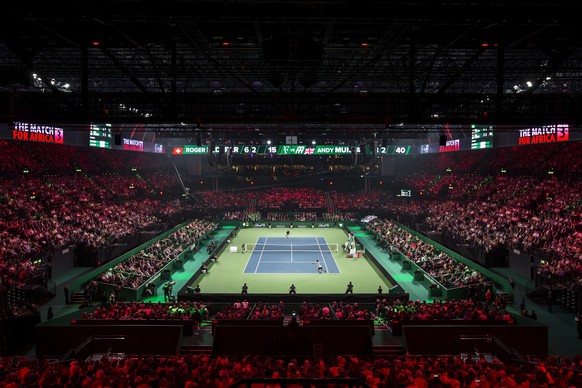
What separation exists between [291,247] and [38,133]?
23.1 m

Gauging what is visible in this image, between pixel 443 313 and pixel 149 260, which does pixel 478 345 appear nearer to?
pixel 443 313

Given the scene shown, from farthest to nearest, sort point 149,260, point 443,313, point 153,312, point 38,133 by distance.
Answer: point 38,133 < point 149,260 < point 153,312 < point 443,313

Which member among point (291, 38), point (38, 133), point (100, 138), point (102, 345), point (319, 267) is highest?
point (100, 138)

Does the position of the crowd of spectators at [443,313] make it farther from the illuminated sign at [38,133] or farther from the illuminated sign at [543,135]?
the illuminated sign at [38,133]

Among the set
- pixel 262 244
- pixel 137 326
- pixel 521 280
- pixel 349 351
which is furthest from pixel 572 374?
pixel 262 244

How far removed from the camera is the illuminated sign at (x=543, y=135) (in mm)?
33594

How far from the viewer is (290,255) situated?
3841cm

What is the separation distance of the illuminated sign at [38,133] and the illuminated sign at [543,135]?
1416 inches

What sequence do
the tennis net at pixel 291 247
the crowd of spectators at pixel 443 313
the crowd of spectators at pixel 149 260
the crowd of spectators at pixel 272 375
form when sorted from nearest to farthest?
the crowd of spectators at pixel 272 375, the crowd of spectators at pixel 443 313, the crowd of spectators at pixel 149 260, the tennis net at pixel 291 247

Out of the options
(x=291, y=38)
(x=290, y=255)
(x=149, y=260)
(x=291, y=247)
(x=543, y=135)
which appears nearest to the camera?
(x=291, y=38)

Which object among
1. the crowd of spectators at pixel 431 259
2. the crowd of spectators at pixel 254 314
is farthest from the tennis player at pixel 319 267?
the crowd of spectators at pixel 254 314

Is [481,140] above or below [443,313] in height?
above

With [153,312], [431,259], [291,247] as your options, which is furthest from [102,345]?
[291,247]

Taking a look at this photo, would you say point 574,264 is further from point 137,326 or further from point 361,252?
point 137,326
